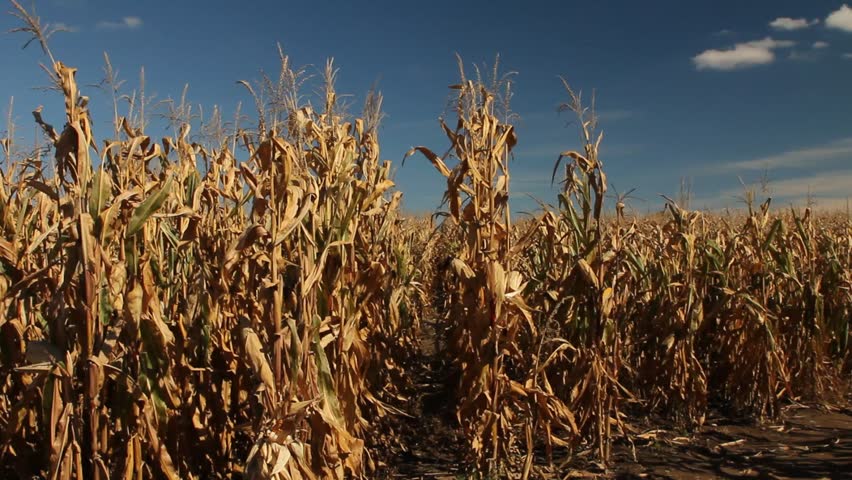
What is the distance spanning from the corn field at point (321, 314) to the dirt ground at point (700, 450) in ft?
0.53

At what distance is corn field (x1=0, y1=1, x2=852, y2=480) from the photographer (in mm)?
2857

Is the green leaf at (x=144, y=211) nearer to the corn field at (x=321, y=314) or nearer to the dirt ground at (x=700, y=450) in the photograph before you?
the corn field at (x=321, y=314)

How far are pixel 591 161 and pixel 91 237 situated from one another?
321cm

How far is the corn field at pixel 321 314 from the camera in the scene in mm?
2857

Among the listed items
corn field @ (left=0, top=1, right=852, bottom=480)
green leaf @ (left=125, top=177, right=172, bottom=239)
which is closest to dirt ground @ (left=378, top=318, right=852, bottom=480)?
corn field @ (left=0, top=1, right=852, bottom=480)

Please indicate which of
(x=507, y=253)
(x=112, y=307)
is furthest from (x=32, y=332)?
(x=507, y=253)

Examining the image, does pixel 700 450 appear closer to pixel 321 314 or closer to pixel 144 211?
pixel 321 314

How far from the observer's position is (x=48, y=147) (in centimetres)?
391

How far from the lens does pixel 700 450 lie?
468 cm

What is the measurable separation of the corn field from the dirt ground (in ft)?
0.53

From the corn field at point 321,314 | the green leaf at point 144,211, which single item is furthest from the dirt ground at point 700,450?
the green leaf at point 144,211

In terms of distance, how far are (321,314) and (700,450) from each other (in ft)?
11.1

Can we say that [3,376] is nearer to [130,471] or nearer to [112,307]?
[112,307]

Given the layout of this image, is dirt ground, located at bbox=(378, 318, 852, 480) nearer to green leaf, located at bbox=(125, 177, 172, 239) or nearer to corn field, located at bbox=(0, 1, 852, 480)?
corn field, located at bbox=(0, 1, 852, 480)
